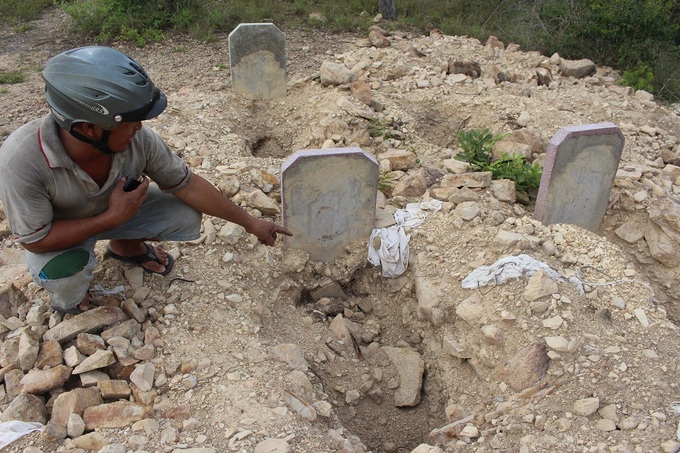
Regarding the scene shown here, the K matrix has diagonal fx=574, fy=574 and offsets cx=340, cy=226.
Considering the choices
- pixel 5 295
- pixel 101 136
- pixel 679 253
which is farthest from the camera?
pixel 679 253


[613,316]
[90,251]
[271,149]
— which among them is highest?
[90,251]

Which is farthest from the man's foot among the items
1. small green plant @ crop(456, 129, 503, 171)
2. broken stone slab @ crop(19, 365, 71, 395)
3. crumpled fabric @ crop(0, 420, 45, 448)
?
small green plant @ crop(456, 129, 503, 171)

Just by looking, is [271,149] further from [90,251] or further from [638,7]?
[638,7]

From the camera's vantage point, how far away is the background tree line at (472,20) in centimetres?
717

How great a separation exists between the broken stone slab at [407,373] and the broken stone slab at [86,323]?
1.51 meters

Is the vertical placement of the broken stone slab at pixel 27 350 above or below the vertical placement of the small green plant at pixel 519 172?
below

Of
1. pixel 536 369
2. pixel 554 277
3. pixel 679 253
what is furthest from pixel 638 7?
pixel 536 369

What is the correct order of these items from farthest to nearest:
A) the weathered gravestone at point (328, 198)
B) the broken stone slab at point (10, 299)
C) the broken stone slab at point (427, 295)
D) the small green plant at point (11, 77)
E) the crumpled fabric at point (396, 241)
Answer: the small green plant at point (11, 77)
the crumpled fabric at point (396, 241)
the weathered gravestone at point (328, 198)
the broken stone slab at point (427, 295)
the broken stone slab at point (10, 299)

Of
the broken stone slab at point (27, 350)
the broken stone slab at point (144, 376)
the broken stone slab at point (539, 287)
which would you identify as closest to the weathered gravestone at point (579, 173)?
the broken stone slab at point (539, 287)

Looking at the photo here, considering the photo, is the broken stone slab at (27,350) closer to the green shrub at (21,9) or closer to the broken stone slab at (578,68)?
the broken stone slab at (578,68)

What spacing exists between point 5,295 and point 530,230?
3047 mm

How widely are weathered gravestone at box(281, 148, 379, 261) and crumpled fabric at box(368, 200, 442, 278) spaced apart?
4.6 inches

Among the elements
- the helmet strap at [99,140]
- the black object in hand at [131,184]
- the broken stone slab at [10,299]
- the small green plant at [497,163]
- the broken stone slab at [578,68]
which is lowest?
the broken stone slab at [10,299]

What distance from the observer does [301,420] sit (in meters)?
2.53
